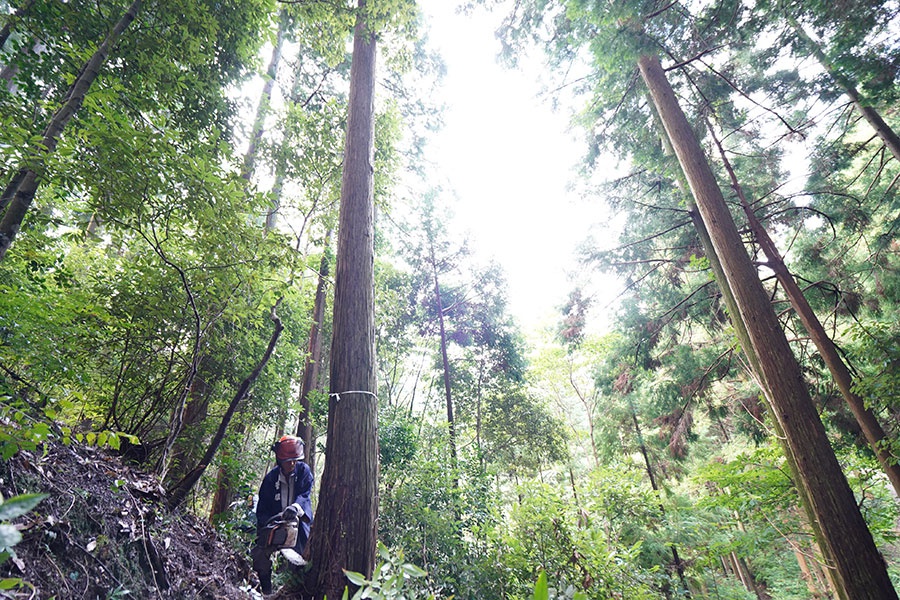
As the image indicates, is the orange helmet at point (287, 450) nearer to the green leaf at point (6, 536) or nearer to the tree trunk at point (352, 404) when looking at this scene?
the tree trunk at point (352, 404)

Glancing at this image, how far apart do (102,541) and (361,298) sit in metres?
Result: 2.09

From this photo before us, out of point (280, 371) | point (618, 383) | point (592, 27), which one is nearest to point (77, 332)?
point (280, 371)

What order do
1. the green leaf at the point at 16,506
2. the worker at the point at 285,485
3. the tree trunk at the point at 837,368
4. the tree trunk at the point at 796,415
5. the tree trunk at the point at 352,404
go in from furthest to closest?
the tree trunk at the point at 837,368 < the worker at the point at 285,485 < the tree trunk at the point at 796,415 < the tree trunk at the point at 352,404 < the green leaf at the point at 16,506

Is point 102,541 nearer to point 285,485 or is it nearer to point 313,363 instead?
point 285,485

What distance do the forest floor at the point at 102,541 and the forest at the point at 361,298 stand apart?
17mm

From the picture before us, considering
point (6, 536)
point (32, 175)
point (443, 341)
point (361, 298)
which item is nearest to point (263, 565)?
point (361, 298)

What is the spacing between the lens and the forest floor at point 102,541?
1.36 m

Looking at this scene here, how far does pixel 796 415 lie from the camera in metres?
3.14

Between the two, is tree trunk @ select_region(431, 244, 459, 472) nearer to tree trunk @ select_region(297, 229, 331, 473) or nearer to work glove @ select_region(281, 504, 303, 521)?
tree trunk @ select_region(297, 229, 331, 473)

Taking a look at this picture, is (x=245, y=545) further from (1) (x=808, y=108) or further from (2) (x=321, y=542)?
(1) (x=808, y=108)

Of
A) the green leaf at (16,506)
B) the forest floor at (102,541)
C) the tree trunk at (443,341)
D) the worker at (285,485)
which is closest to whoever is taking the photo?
the green leaf at (16,506)

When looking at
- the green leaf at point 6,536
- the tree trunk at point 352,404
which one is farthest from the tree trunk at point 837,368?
the green leaf at point 6,536

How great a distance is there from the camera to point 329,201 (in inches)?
181

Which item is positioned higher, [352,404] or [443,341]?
[443,341]
